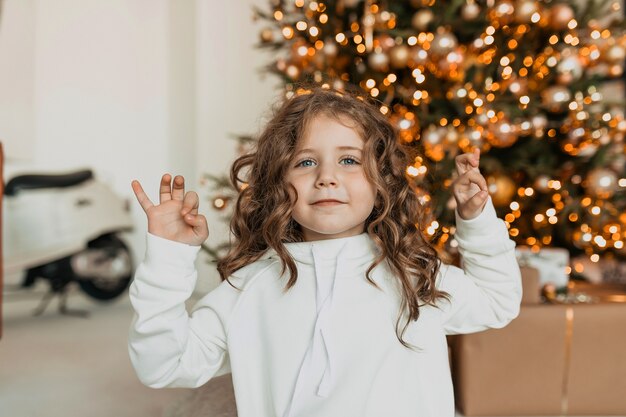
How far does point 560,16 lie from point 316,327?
1.46m

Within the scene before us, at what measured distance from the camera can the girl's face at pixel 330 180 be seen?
3.00ft

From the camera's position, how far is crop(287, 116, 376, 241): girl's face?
36.0 inches

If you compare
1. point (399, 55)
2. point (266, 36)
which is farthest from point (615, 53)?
point (266, 36)

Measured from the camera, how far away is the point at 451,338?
1609 mm

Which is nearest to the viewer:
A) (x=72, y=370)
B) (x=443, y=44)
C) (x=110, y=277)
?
(x=443, y=44)

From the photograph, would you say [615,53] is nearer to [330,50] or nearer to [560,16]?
[560,16]

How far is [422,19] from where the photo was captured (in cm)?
181

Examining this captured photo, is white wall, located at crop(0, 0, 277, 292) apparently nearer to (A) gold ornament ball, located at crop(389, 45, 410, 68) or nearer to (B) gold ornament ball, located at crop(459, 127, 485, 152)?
(A) gold ornament ball, located at crop(389, 45, 410, 68)

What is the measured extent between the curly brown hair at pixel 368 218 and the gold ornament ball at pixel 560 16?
43.2 inches

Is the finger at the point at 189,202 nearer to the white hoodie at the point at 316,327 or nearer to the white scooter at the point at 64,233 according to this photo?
the white hoodie at the point at 316,327

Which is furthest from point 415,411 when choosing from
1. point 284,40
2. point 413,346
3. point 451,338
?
point 284,40

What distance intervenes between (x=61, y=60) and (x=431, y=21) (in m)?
2.59

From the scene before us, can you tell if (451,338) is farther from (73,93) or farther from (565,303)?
(73,93)

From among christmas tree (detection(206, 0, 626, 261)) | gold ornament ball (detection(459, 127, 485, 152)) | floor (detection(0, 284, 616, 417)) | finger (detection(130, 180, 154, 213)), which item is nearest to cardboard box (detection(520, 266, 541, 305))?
christmas tree (detection(206, 0, 626, 261))
